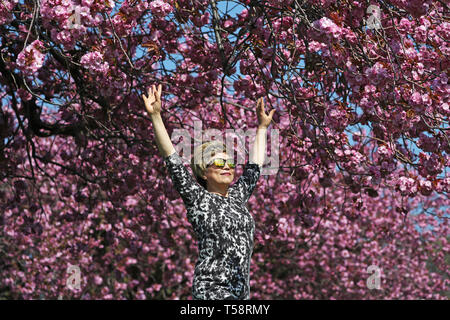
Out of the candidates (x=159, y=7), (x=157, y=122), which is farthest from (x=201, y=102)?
(x=157, y=122)

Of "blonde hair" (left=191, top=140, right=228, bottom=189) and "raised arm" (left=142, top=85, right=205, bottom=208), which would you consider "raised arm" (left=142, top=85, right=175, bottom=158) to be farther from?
"blonde hair" (left=191, top=140, right=228, bottom=189)

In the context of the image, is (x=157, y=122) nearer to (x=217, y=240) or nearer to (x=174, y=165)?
(x=174, y=165)

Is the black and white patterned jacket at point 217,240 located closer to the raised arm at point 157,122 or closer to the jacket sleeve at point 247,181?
the raised arm at point 157,122

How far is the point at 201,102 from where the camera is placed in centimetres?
623

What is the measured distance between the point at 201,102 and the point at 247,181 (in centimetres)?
242

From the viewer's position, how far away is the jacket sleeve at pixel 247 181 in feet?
12.7

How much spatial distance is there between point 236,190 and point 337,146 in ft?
5.49

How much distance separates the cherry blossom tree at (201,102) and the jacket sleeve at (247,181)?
1.89 ft

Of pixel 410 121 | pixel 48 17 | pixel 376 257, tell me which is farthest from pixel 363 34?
pixel 376 257

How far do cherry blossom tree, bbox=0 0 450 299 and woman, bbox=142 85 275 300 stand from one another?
0.88 meters

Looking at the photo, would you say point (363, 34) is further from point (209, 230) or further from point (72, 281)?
point (72, 281)

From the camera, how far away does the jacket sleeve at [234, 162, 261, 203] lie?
3.86 metres

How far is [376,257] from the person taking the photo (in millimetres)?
13867

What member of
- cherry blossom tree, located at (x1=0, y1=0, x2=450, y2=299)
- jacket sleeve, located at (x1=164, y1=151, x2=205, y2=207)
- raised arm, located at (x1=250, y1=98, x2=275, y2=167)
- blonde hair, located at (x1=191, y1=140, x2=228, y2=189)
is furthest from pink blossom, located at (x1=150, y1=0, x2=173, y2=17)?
jacket sleeve, located at (x1=164, y1=151, x2=205, y2=207)
